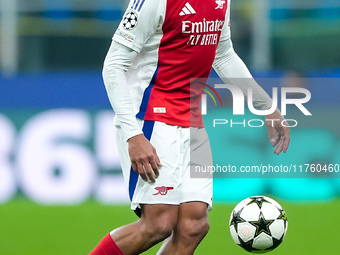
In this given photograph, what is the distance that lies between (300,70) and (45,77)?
2.93 metres

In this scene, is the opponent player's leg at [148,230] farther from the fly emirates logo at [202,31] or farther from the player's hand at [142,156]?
the fly emirates logo at [202,31]

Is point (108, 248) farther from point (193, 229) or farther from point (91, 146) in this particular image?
point (91, 146)

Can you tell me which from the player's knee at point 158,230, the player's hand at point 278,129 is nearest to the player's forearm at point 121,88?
A: the player's knee at point 158,230

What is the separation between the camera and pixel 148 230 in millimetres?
3834

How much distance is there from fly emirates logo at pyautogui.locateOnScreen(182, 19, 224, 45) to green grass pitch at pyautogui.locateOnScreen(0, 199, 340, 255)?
84.7 inches

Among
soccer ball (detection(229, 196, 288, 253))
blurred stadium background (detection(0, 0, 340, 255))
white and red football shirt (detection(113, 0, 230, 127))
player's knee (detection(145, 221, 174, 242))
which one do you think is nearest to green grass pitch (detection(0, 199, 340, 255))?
blurred stadium background (detection(0, 0, 340, 255))

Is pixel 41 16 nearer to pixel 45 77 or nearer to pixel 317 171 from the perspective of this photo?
pixel 45 77

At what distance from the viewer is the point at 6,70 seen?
9164 mm

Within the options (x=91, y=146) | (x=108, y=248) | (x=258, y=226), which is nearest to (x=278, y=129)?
(x=258, y=226)

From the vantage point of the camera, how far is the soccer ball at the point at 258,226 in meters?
4.32

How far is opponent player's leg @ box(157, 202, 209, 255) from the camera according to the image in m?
3.94

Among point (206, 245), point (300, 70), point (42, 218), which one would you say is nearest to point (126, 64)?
point (206, 245)

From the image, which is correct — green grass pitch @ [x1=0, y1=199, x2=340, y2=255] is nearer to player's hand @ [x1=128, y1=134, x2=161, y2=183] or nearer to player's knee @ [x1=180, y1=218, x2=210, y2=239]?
player's knee @ [x1=180, y1=218, x2=210, y2=239]

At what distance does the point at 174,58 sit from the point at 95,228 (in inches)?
123
